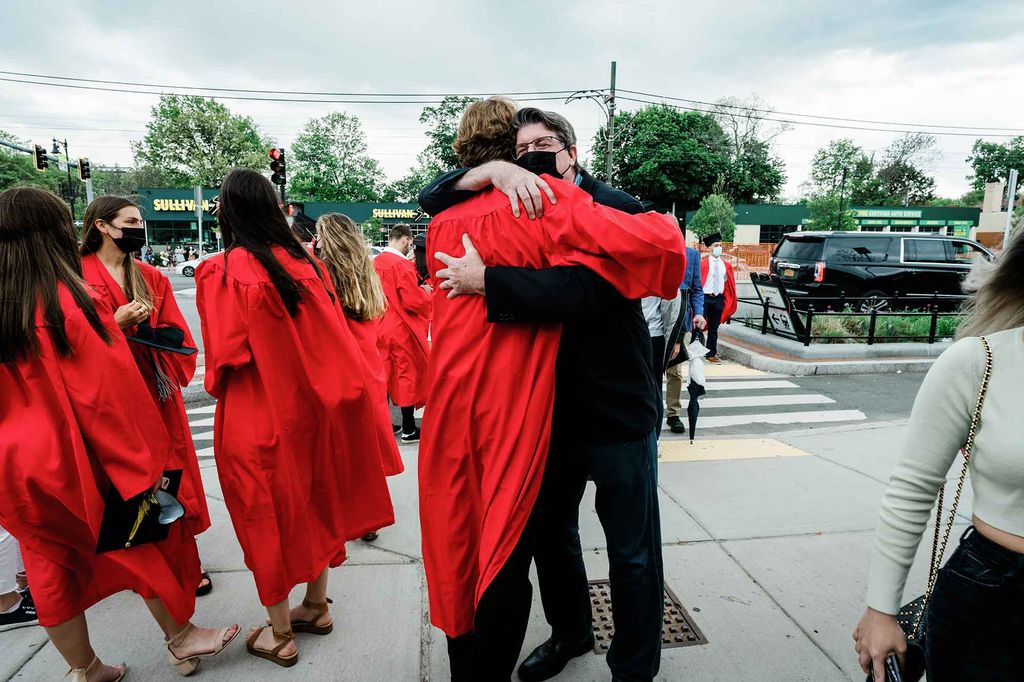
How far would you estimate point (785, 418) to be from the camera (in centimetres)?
674

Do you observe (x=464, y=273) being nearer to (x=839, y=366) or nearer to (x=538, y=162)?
(x=538, y=162)

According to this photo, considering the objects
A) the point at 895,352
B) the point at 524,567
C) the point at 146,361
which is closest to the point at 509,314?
the point at 524,567

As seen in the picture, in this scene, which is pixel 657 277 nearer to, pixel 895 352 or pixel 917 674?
pixel 917 674

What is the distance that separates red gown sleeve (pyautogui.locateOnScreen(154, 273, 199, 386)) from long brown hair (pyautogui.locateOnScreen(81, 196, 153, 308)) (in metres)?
0.12

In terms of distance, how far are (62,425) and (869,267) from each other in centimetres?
1388

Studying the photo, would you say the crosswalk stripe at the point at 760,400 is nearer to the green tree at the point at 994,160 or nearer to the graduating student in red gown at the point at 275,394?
the graduating student in red gown at the point at 275,394

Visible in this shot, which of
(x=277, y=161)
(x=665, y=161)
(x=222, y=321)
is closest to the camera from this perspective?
(x=222, y=321)

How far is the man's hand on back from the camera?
1.73 meters

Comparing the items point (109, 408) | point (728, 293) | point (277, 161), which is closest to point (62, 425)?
point (109, 408)

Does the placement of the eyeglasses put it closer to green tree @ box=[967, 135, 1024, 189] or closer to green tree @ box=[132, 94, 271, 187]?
green tree @ box=[132, 94, 271, 187]

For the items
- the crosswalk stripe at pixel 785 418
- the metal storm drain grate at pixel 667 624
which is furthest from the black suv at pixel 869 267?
the metal storm drain grate at pixel 667 624

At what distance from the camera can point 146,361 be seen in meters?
2.92

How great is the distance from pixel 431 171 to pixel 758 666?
65944 millimetres

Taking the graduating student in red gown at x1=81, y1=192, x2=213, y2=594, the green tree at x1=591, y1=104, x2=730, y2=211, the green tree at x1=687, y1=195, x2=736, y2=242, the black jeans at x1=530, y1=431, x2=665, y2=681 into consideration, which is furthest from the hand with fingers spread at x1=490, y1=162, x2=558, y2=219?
the green tree at x1=591, y1=104, x2=730, y2=211
